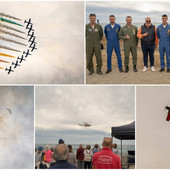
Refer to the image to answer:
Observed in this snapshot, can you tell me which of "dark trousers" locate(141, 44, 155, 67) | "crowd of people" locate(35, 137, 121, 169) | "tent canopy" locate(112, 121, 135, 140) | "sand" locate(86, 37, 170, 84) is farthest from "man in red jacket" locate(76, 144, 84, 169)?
"dark trousers" locate(141, 44, 155, 67)

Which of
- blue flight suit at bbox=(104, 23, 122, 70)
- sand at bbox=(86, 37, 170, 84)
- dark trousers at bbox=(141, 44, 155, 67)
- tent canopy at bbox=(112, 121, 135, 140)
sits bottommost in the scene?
tent canopy at bbox=(112, 121, 135, 140)

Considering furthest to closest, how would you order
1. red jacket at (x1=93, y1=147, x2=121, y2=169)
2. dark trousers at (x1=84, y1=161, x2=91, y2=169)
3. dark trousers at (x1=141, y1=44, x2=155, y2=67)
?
dark trousers at (x1=141, y1=44, x2=155, y2=67) < dark trousers at (x1=84, y1=161, x2=91, y2=169) < red jacket at (x1=93, y1=147, x2=121, y2=169)

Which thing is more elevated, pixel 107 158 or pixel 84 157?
pixel 107 158

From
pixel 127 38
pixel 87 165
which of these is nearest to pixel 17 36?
pixel 127 38

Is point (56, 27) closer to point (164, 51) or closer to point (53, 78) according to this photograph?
point (53, 78)

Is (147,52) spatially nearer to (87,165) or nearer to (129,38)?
(129,38)

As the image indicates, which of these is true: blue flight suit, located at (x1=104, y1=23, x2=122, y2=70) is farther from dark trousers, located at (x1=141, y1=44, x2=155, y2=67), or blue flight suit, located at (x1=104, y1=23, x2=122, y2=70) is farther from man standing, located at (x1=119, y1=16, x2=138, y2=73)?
dark trousers, located at (x1=141, y1=44, x2=155, y2=67)

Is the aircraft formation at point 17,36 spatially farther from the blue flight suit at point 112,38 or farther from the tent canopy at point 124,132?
the tent canopy at point 124,132

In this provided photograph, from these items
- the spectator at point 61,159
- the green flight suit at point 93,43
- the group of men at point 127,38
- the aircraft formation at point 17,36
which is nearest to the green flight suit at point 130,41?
the group of men at point 127,38
